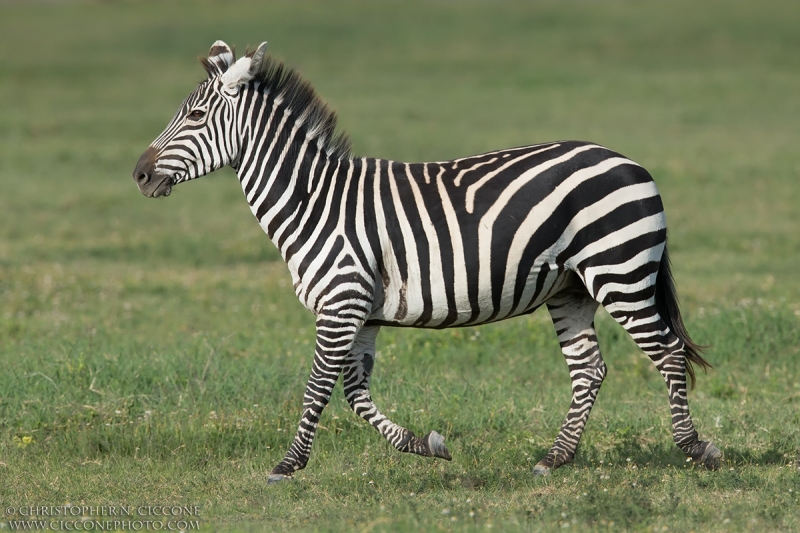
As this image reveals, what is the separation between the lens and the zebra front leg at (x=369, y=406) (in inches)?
245

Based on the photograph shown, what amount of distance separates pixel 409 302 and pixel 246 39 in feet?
112

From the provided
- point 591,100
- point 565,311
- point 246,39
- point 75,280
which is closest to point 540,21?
point 246,39

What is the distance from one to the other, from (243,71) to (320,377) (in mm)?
1948

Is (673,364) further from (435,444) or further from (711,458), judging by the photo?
(435,444)

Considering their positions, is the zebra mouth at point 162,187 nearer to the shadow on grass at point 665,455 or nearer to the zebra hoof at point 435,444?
the zebra hoof at point 435,444

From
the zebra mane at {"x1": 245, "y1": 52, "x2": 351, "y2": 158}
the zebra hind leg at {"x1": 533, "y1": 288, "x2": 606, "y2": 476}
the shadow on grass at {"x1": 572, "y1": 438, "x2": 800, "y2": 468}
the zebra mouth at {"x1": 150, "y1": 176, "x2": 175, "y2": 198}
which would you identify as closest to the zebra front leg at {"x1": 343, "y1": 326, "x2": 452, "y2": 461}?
the zebra hind leg at {"x1": 533, "y1": 288, "x2": 606, "y2": 476}

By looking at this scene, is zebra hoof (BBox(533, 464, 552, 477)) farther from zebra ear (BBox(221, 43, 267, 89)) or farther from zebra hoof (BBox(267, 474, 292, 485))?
zebra ear (BBox(221, 43, 267, 89))

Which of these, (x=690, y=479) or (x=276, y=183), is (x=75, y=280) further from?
(x=690, y=479)

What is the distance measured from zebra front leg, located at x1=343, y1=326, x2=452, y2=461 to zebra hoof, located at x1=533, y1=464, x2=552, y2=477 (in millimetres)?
561

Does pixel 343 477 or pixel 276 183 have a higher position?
pixel 276 183

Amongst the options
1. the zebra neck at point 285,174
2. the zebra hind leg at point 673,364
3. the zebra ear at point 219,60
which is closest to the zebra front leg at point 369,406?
the zebra neck at point 285,174

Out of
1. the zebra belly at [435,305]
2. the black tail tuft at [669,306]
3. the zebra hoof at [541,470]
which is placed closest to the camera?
the zebra belly at [435,305]

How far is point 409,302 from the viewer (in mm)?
6168

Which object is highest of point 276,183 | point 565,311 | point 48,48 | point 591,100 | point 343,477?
point 48,48
